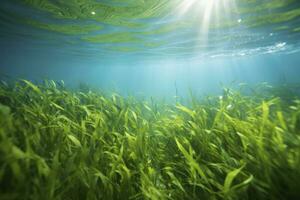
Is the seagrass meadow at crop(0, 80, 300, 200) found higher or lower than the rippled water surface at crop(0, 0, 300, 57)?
lower

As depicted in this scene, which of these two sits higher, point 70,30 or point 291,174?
point 70,30

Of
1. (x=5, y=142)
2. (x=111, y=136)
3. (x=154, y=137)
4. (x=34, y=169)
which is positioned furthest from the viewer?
(x=154, y=137)

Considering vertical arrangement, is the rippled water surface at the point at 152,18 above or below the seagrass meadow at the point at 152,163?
above

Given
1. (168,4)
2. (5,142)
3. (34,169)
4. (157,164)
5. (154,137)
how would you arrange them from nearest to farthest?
1. (5,142)
2. (34,169)
3. (157,164)
4. (154,137)
5. (168,4)

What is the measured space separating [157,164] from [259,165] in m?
1.74

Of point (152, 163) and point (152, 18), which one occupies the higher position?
point (152, 18)

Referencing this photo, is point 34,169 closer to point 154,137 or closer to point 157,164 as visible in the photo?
point 157,164

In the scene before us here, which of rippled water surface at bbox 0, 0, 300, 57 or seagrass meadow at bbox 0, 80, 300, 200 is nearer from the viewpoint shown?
seagrass meadow at bbox 0, 80, 300, 200

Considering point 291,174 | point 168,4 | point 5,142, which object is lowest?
point 291,174

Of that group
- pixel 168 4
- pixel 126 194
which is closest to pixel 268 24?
pixel 168 4

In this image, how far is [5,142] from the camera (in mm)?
2070

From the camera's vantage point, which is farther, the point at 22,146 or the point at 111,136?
the point at 111,136

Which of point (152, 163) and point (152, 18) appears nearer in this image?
point (152, 163)

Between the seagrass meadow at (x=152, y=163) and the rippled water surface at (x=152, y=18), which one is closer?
the seagrass meadow at (x=152, y=163)
